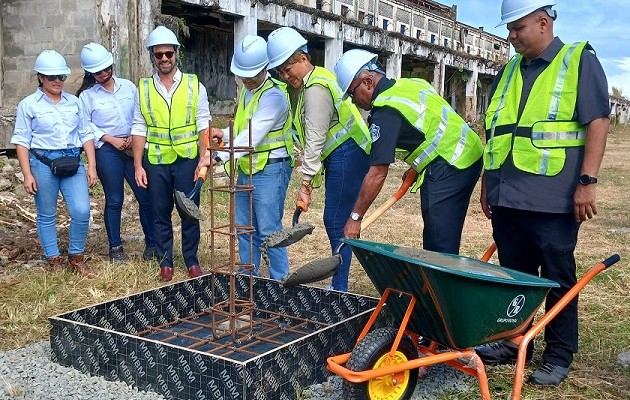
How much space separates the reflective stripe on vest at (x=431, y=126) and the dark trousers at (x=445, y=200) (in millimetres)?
54

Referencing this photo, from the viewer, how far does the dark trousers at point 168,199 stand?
16.7ft

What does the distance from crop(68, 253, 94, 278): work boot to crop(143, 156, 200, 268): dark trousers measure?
581 mm

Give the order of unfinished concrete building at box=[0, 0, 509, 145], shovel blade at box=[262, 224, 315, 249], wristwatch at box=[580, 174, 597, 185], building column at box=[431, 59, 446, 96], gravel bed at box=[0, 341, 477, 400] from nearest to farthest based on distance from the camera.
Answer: wristwatch at box=[580, 174, 597, 185] → gravel bed at box=[0, 341, 477, 400] → shovel blade at box=[262, 224, 315, 249] → unfinished concrete building at box=[0, 0, 509, 145] → building column at box=[431, 59, 446, 96]

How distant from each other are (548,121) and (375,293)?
7.82 feet

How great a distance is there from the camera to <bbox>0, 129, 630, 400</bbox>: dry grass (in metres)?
3.52

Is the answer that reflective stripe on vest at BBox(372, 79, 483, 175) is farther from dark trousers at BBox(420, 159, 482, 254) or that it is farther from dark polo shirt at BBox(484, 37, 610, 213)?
dark polo shirt at BBox(484, 37, 610, 213)

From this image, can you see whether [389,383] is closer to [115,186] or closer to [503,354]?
[503,354]

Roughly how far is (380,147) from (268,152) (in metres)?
1.29

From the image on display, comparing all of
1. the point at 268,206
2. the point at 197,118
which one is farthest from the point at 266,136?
the point at 197,118

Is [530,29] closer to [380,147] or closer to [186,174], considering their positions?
[380,147]

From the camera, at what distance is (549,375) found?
341 cm

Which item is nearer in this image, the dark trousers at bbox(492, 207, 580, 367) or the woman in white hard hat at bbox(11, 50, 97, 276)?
the dark trousers at bbox(492, 207, 580, 367)

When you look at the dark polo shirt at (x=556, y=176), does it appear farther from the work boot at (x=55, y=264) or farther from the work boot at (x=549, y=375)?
the work boot at (x=55, y=264)

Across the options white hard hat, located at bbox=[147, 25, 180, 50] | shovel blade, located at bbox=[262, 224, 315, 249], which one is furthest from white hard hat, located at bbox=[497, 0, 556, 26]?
white hard hat, located at bbox=[147, 25, 180, 50]
